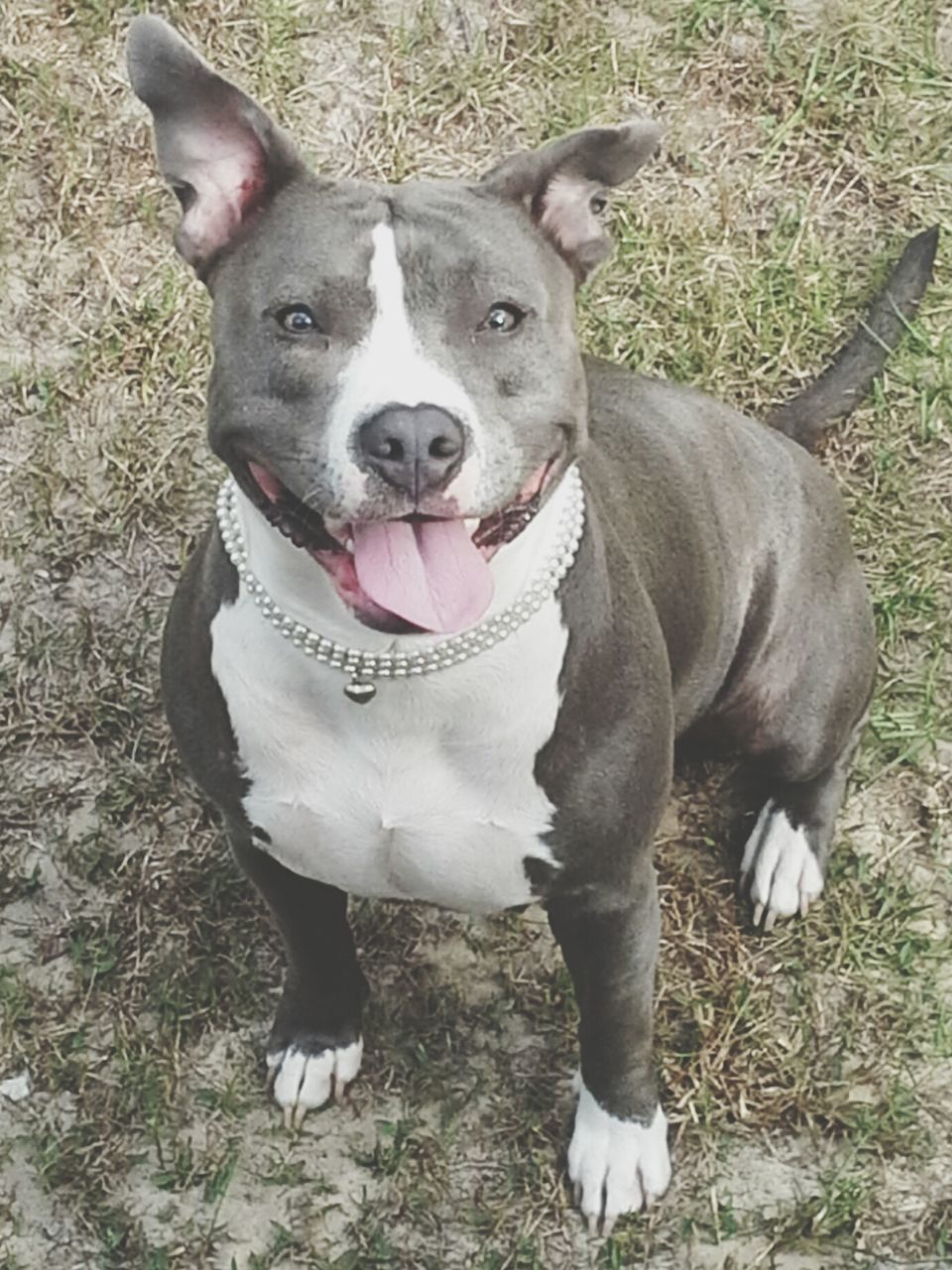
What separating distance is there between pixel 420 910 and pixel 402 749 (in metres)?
1.23

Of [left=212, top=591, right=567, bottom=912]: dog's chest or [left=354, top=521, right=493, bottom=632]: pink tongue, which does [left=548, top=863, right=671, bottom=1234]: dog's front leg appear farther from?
[left=354, top=521, right=493, bottom=632]: pink tongue

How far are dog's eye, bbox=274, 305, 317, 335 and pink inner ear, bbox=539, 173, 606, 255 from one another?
433 mm

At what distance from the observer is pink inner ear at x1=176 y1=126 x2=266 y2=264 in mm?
2891

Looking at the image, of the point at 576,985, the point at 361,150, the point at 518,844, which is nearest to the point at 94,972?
the point at 576,985

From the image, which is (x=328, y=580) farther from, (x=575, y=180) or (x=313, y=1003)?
(x=313, y=1003)

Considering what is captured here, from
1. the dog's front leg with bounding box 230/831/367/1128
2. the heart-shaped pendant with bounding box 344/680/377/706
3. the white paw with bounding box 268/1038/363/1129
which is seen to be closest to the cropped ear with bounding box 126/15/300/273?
the heart-shaped pendant with bounding box 344/680/377/706

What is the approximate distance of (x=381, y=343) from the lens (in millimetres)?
2691

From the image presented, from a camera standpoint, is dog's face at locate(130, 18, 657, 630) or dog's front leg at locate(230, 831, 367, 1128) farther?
dog's front leg at locate(230, 831, 367, 1128)

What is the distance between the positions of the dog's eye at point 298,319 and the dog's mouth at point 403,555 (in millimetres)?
189

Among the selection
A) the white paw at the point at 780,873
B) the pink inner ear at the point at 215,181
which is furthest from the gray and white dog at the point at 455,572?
the white paw at the point at 780,873

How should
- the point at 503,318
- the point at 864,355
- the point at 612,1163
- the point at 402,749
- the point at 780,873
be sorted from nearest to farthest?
the point at 503,318 < the point at 402,749 < the point at 612,1163 < the point at 780,873 < the point at 864,355

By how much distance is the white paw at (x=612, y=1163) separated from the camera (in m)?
3.82

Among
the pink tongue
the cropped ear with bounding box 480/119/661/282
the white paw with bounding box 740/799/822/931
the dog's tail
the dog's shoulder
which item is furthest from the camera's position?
the dog's tail

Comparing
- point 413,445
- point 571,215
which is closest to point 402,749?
point 413,445
